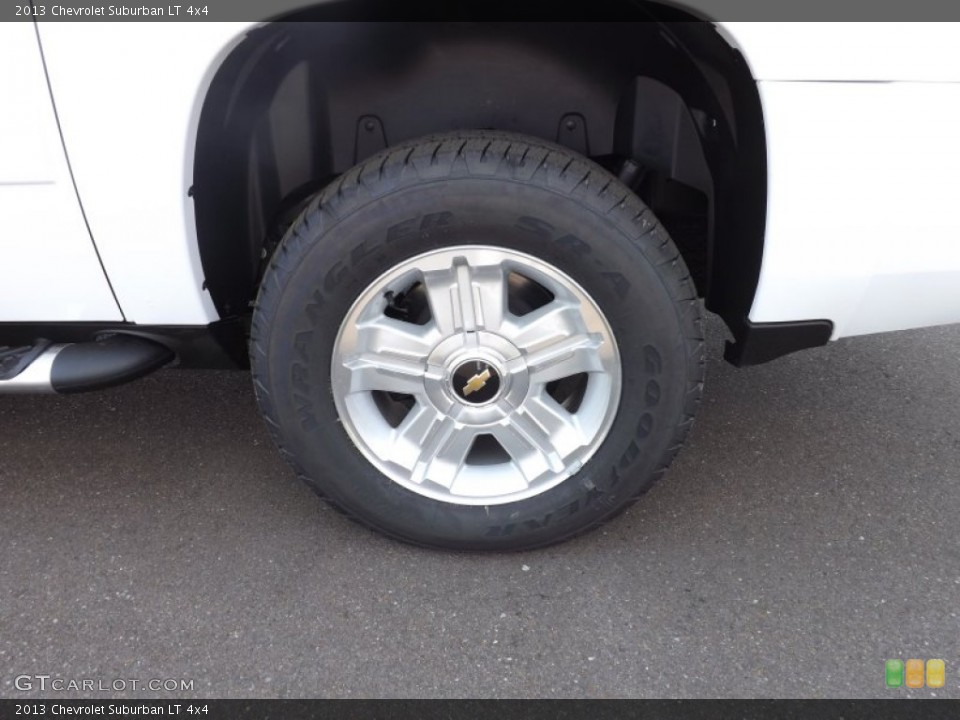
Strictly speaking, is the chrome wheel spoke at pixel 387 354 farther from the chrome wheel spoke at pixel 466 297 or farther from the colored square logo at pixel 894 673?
the colored square logo at pixel 894 673

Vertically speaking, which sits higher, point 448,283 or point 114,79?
point 114,79

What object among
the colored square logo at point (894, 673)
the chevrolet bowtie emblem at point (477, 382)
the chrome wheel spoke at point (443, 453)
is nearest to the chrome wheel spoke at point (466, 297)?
the chevrolet bowtie emblem at point (477, 382)

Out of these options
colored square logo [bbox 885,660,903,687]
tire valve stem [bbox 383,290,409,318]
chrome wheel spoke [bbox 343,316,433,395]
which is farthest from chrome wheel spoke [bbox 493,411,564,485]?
colored square logo [bbox 885,660,903,687]

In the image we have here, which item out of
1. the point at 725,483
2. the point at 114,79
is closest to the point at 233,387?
Result: the point at 114,79

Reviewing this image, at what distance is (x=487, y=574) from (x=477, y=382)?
19.1 inches

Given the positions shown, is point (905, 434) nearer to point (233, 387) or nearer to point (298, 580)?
point (298, 580)

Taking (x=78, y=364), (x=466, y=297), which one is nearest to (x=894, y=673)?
(x=466, y=297)

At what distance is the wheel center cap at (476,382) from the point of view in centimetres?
201

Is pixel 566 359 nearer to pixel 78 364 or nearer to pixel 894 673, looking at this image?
pixel 894 673

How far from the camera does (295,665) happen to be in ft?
6.11

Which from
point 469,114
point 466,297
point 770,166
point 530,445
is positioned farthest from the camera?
point 469,114

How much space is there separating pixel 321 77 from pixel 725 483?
5.03 feet

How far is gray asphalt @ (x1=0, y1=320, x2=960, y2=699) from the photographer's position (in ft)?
6.07

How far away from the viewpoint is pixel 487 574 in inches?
83.9
